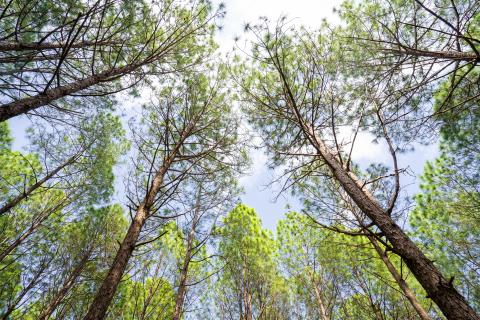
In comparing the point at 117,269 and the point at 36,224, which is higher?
the point at 36,224

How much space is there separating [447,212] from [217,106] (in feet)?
25.4

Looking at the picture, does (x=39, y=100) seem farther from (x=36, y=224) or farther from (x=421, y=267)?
(x=36, y=224)

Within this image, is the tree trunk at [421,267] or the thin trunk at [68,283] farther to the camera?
the thin trunk at [68,283]

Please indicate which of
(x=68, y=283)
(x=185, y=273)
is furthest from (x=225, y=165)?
(x=68, y=283)

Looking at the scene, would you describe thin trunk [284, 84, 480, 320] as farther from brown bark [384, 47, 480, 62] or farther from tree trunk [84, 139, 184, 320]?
tree trunk [84, 139, 184, 320]

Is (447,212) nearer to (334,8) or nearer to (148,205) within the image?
(334,8)

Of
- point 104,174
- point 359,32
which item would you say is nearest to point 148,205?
point 359,32

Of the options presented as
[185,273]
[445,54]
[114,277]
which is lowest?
[114,277]

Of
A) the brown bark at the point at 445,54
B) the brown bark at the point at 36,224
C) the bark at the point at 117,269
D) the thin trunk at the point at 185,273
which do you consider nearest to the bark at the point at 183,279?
the thin trunk at the point at 185,273

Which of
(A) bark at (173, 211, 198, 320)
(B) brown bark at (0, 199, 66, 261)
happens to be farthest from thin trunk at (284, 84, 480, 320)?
(B) brown bark at (0, 199, 66, 261)

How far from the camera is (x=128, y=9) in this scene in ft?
14.6

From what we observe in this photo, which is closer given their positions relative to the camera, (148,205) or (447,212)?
(148,205)

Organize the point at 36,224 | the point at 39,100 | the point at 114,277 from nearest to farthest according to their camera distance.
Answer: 1. the point at 114,277
2. the point at 39,100
3. the point at 36,224

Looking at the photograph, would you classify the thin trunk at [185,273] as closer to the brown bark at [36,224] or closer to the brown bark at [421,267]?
the brown bark at [421,267]
